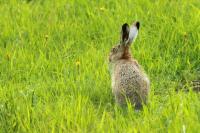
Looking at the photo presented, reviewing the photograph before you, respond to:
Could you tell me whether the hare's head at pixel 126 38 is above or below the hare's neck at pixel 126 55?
above

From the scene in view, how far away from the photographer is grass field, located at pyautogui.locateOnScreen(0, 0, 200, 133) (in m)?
4.12

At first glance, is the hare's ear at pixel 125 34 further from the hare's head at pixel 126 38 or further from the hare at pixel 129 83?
the hare at pixel 129 83

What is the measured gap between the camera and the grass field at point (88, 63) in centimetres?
412

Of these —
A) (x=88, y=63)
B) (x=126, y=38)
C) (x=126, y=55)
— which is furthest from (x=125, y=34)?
(x=88, y=63)

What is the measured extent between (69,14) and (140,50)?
1.54m

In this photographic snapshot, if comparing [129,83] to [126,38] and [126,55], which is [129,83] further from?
[126,38]

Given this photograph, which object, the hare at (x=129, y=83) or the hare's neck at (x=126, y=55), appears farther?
the hare's neck at (x=126, y=55)

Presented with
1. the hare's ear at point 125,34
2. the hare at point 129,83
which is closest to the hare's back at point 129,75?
the hare at point 129,83

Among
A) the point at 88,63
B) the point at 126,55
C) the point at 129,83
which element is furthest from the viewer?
the point at 88,63

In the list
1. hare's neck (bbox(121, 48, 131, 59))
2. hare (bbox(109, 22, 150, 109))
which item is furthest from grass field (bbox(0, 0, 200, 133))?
hare's neck (bbox(121, 48, 131, 59))

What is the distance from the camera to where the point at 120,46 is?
502 centimetres

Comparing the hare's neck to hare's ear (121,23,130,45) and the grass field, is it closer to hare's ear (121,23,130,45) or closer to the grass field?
hare's ear (121,23,130,45)

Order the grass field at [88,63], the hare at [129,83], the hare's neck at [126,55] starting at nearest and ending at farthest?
the grass field at [88,63] → the hare at [129,83] → the hare's neck at [126,55]

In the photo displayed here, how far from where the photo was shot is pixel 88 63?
550 centimetres
